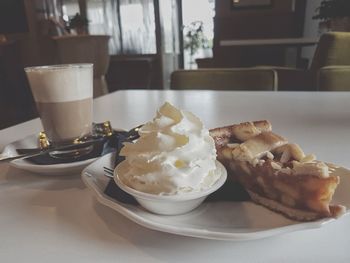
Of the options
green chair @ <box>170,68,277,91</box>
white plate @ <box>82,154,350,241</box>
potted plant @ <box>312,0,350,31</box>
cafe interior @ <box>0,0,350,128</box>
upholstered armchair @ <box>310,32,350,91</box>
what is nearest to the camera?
white plate @ <box>82,154,350,241</box>

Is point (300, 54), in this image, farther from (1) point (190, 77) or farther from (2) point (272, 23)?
(1) point (190, 77)

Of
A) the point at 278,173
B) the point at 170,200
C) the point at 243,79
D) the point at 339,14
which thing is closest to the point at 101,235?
the point at 170,200

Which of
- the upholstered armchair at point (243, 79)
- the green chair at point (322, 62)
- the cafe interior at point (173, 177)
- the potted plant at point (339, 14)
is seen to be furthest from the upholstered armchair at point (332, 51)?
the potted plant at point (339, 14)

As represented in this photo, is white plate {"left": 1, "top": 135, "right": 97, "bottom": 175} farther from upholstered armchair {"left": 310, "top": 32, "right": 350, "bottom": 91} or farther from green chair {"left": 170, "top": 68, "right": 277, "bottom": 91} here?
upholstered armchair {"left": 310, "top": 32, "right": 350, "bottom": 91}

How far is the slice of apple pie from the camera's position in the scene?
0.32 metres

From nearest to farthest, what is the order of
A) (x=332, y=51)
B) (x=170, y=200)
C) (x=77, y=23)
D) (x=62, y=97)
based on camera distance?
(x=170, y=200) < (x=62, y=97) < (x=332, y=51) < (x=77, y=23)

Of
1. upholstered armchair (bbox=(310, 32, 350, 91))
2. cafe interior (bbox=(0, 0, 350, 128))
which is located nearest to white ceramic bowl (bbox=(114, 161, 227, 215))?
upholstered armchair (bbox=(310, 32, 350, 91))

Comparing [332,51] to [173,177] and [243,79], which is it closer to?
[243,79]

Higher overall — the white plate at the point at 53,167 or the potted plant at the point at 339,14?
the potted plant at the point at 339,14

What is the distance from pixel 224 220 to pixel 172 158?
90 millimetres

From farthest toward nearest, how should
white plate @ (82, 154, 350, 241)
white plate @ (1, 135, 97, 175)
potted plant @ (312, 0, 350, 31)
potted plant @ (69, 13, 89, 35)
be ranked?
potted plant @ (69, 13, 89, 35), potted plant @ (312, 0, 350, 31), white plate @ (1, 135, 97, 175), white plate @ (82, 154, 350, 241)

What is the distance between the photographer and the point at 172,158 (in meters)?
0.36

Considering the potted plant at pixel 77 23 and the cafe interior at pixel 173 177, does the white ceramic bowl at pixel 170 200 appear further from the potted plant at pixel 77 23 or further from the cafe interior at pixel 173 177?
the potted plant at pixel 77 23

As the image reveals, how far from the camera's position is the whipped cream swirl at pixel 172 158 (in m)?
0.34
